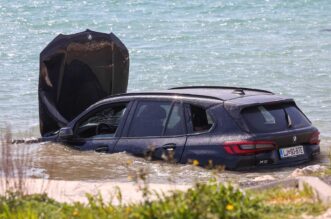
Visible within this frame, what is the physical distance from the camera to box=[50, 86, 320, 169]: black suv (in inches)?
478

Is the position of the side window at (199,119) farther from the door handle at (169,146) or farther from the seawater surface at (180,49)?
the seawater surface at (180,49)

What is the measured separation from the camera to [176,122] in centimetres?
1276

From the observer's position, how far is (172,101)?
1284cm

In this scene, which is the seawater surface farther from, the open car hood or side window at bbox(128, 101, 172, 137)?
the open car hood

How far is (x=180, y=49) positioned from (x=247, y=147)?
2119 cm

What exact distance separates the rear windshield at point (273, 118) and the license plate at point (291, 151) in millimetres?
257

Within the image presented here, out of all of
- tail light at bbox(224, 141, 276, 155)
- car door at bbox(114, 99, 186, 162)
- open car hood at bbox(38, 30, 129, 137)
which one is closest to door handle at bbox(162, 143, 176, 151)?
car door at bbox(114, 99, 186, 162)

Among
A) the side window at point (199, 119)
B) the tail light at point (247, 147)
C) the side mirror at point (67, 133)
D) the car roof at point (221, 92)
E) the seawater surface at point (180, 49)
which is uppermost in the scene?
the car roof at point (221, 92)

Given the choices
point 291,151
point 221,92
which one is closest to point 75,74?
point 221,92

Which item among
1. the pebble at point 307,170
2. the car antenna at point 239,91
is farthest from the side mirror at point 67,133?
the pebble at point 307,170

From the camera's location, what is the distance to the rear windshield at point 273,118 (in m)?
12.2

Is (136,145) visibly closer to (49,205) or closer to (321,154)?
(321,154)

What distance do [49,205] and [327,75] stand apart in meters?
18.0

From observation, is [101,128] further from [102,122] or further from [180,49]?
[180,49]
